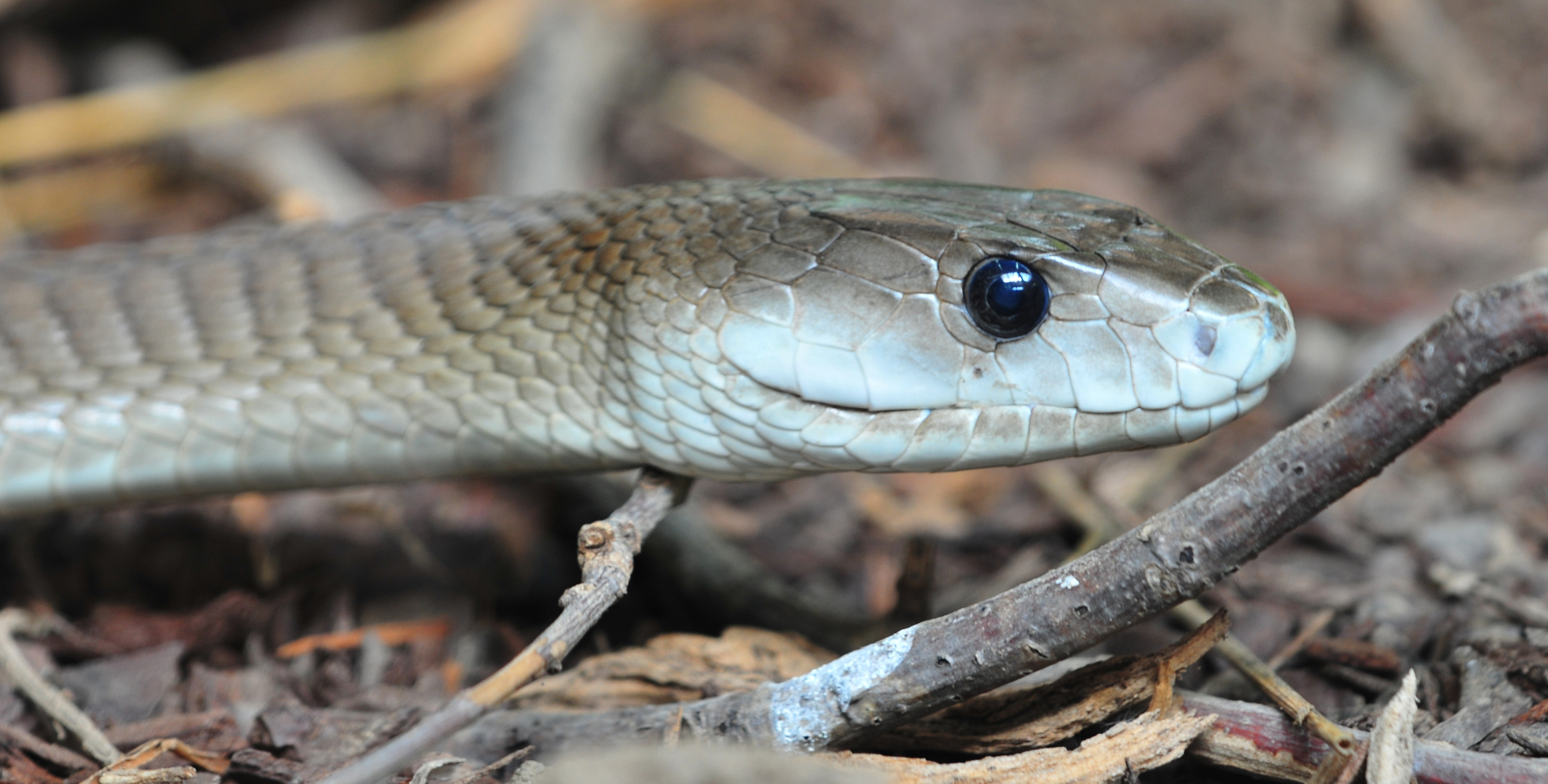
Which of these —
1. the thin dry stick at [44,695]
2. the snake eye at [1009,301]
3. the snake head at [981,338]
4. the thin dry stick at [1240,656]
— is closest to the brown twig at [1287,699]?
the thin dry stick at [1240,656]

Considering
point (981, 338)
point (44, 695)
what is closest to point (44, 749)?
point (44, 695)

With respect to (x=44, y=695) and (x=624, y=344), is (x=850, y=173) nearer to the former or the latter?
(x=624, y=344)

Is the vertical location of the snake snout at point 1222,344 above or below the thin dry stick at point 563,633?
above

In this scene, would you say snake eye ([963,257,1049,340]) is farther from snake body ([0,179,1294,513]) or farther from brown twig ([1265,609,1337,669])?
brown twig ([1265,609,1337,669])

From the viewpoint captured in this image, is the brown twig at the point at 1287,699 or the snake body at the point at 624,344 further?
the snake body at the point at 624,344

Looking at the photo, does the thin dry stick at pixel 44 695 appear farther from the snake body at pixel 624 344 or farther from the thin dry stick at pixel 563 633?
the thin dry stick at pixel 563 633

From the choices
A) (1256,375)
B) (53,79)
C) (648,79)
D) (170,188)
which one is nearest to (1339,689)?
(1256,375)

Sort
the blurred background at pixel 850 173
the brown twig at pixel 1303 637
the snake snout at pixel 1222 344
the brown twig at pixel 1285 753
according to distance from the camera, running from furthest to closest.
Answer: the blurred background at pixel 850 173 → the brown twig at pixel 1303 637 → the snake snout at pixel 1222 344 → the brown twig at pixel 1285 753

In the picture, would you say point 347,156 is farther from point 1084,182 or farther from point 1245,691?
point 1245,691
